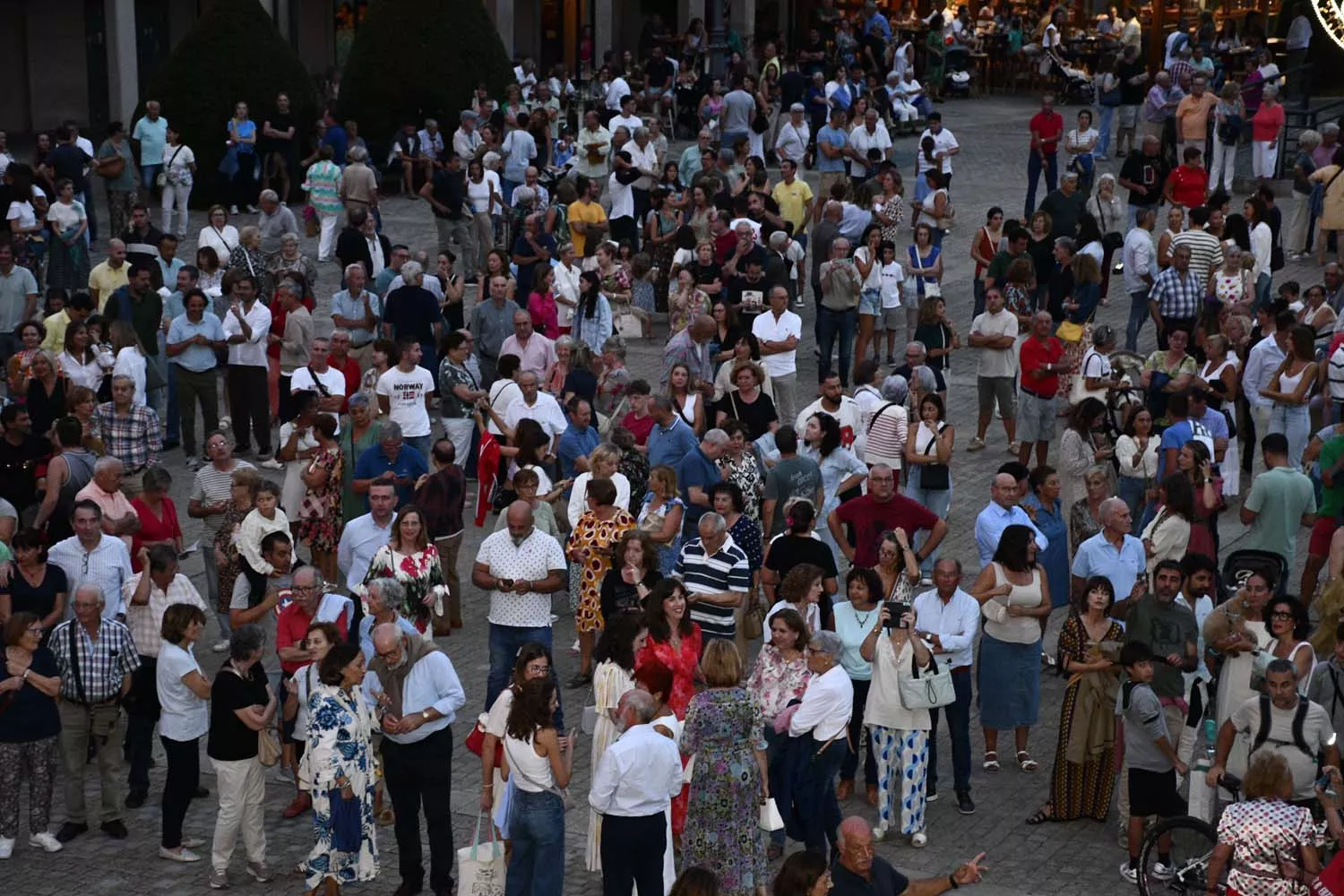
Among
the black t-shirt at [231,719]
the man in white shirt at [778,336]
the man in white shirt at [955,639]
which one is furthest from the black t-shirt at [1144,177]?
the black t-shirt at [231,719]

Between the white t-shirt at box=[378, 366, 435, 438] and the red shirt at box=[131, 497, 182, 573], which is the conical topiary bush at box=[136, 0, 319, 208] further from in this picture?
the red shirt at box=[131, 497, 182, 573]

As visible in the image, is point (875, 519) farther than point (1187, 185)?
No

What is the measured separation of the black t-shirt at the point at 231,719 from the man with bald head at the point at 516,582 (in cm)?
185

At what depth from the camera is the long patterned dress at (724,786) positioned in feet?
31.7

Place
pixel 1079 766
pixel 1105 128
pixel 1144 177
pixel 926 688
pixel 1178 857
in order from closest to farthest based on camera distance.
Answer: pixel 1178 857
pixel 926 688
pixel 1079 766
pixel 1144 177
pixel 1105 128

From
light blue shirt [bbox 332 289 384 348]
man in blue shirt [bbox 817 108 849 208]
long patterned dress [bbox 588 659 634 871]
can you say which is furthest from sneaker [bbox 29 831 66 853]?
man in blue shirt [bbox 817 108 849 208]

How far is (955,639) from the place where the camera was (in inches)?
444

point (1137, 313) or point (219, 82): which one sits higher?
point (219, 82)

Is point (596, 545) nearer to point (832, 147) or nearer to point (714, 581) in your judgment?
point (714, 581)

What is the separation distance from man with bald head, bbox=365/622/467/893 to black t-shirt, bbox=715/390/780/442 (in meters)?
5.18

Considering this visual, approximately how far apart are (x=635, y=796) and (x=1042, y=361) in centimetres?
834

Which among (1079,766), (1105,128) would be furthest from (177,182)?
(1079,766)

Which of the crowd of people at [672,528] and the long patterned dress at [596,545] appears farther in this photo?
the long patterned dress at [596,545]

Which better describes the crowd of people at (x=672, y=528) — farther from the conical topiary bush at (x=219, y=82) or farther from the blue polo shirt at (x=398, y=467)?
the conical topiary bush at (x=219, y=82)
